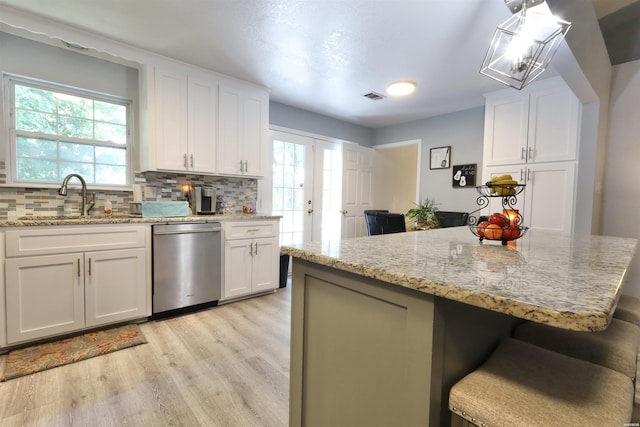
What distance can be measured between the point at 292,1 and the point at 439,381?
2.21 metres

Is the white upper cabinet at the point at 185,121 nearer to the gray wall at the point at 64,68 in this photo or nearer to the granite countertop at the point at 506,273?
the gray wall at the point at 64,68

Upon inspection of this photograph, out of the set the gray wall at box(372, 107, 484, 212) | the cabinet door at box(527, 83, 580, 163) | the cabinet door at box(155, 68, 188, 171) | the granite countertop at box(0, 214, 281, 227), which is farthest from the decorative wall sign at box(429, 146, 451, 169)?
the cabinet door at box(155, 68, 188, 171)

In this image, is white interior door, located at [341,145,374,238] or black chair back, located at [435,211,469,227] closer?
black chair back, located at [435,211,469,227]

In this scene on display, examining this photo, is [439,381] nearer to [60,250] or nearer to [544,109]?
[60,250]

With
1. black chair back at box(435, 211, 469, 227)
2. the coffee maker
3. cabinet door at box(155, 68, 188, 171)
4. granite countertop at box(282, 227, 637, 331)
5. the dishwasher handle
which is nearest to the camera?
granite countertop at box(282, 227, 637, 331)

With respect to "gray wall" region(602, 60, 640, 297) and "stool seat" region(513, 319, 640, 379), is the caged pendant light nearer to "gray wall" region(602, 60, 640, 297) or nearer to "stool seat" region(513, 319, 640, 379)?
"stool seat" region(513, 319, 640, 379)

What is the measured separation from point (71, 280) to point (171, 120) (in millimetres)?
1568

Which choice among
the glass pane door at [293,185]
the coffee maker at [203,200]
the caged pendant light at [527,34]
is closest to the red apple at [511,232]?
the caged pendant light at [527,34]

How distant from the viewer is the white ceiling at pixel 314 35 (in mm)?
1972

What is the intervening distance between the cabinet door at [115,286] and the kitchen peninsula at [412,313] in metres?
1.99

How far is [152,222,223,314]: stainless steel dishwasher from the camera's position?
2.54 metres

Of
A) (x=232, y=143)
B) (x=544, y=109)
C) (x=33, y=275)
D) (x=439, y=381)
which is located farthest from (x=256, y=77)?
(x=439, y=381)

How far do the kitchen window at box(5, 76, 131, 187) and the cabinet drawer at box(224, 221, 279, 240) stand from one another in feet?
3.68

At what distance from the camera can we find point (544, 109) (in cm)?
299
